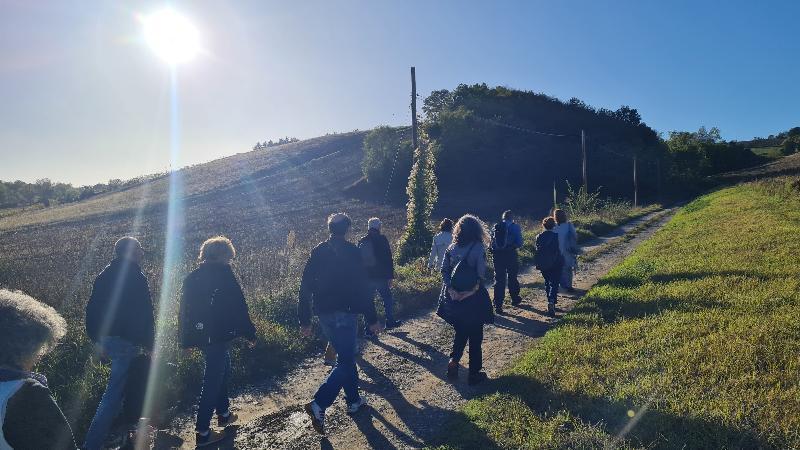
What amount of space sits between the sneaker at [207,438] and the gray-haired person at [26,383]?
284cm

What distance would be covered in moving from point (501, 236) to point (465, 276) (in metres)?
4.19

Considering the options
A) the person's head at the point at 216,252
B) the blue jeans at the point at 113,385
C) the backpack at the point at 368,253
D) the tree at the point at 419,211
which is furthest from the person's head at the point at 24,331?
the tree at the point at 419,211

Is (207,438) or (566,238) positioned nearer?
(207,438)

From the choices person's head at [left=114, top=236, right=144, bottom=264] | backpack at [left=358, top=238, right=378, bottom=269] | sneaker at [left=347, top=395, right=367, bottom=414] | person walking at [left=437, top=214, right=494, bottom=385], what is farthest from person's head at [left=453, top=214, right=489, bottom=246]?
person's head at [left=114, top=236, right=144, bottom=264]

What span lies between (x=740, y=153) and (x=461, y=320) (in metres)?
96.8

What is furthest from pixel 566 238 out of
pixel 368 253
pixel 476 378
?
pixel 476 378

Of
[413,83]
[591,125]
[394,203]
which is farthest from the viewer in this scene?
[591,125]

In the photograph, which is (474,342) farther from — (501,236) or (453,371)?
(501,236)

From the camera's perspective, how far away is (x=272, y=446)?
5.17m

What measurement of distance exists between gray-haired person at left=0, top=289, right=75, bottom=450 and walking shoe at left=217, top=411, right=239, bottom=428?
316 cm

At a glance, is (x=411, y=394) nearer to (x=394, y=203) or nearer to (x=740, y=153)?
(x=394, y=203)

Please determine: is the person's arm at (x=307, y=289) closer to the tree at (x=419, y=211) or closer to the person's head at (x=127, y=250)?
the person's head at (x=127, y=250)

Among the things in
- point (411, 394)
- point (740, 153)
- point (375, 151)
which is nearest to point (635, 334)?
point (411, 394)

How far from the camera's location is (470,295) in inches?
239
